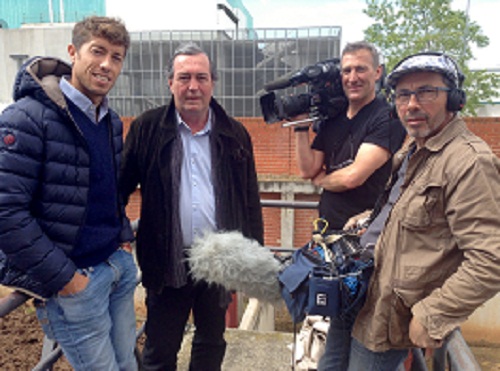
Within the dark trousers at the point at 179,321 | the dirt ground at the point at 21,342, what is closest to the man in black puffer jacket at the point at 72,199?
the dark trousers at the point at 179,321

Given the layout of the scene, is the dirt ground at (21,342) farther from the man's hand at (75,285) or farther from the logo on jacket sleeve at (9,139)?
the logo on jacket sleeve at (9,139)

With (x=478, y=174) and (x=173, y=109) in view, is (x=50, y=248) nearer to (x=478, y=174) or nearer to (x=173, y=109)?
(x=173, y=109)

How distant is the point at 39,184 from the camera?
1.48 meters

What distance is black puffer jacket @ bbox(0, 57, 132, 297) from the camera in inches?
54.1

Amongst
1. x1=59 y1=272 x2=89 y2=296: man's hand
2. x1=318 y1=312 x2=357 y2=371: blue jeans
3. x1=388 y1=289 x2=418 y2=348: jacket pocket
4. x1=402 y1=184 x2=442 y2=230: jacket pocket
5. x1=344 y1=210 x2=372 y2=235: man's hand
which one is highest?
x1=402 y1=184 x2=442 y2=230: jacket pocket

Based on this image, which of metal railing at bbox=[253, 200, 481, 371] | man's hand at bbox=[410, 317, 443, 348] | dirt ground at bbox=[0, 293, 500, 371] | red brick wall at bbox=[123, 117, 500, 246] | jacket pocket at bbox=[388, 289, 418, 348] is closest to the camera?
metal railing at bbox=[253, 200, 481, 371]

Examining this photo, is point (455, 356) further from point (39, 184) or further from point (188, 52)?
point (188, 52)

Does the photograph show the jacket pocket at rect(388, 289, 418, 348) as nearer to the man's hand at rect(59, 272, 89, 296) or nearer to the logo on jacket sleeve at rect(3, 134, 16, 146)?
the man's hand at rect(59, 272, 89, 296)

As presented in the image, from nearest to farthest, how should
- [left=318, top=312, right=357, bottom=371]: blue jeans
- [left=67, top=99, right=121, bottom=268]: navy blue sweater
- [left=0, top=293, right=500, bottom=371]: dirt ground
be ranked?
[left=67, top=99, right=121, bottom=268]: navy blue sweater
[left=318, top=312, right=357, bottom=371]: blue jeans
[left=0, top=293, right=500, bottom=371]: dirt ground

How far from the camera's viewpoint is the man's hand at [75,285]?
1.55 meters

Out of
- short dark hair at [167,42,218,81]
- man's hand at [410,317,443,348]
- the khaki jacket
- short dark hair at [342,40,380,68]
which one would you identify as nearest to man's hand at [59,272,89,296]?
short dark hair at [167,42,218,81]

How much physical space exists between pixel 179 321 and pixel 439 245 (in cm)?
144

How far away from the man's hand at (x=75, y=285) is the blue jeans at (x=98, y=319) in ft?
0.09

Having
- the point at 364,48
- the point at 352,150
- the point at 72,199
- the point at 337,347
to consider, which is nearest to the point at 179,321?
the point at 337,347
